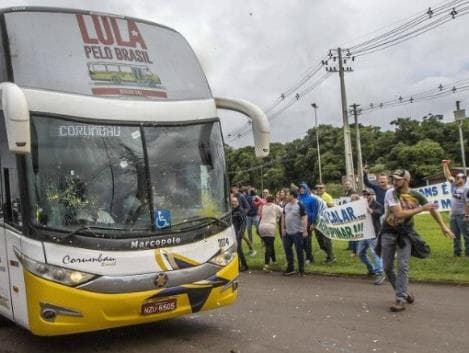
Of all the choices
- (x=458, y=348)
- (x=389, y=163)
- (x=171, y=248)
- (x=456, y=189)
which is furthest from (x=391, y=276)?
(x=389, y=163)

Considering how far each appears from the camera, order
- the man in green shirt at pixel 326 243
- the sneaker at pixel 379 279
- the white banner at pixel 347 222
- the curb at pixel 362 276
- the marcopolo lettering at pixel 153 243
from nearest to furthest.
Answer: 1. the marcopolo lettering at pixel 153 243
2. the curb at pixel 362 276
3. the sneaker at pixel 379 279
4. the white banner at pixel 347 222
5. the man in green shirt at pixel 326 243

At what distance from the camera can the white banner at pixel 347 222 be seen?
1245cm

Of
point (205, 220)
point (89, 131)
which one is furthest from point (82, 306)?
point (89, 131)

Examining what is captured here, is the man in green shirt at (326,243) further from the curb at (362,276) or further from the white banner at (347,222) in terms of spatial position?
the curb at (362,276)

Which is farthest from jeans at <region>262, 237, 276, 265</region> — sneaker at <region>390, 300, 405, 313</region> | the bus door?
the bus door

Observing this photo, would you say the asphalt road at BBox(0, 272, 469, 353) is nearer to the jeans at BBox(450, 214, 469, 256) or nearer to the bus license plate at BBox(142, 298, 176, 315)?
the bus license plate at BBox(142, 298, 176, 315)

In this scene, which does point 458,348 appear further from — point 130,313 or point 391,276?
point 130,313

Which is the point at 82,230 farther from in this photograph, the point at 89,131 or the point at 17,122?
the point at 17,122

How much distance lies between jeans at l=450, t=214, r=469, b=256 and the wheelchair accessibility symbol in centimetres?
779

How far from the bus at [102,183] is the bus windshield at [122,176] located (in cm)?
1

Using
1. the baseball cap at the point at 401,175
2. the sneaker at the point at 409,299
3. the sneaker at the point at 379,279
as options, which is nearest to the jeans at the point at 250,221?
the sneaker at the point at 379,279

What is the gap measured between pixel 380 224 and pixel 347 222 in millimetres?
1474

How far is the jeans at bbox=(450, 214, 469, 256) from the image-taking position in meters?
12.5

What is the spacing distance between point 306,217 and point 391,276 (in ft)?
13.6
